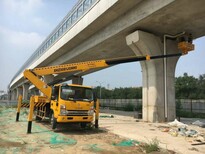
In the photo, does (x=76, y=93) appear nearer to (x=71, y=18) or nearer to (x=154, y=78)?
(x=154, y=78)

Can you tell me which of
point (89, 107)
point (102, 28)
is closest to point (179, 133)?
point (89, 107)

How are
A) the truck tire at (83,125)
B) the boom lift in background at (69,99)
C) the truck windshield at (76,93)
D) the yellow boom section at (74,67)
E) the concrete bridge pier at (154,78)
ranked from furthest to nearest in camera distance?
the concrete bridge pier at (154,78), the truck tire at (83,125), the yellow boom section at (74,67), the truck windshield at (76,93), the boom lift in background at (69,99)

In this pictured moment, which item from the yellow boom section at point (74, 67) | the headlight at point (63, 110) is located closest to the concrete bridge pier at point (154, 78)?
the yellow boom section at point (74, 67)

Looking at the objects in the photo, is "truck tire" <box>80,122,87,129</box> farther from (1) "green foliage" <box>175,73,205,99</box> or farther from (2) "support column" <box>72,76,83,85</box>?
(1) "green foliage" <box>175,73,205,99</box>

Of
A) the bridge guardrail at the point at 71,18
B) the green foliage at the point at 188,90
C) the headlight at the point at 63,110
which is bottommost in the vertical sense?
the headlight at the point at 63,110

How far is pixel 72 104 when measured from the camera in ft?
37.6

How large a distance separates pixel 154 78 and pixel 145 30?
3894 millimetres

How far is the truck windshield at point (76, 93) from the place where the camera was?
11663 millimetres

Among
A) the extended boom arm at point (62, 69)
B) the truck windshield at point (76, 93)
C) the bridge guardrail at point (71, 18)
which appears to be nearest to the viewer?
the truck windshield at point (76, 93)

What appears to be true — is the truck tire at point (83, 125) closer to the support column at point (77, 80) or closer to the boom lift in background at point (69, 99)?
the boom lift in background at point (69, 99)

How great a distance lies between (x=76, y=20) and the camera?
2200 cm

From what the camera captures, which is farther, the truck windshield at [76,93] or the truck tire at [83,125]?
the truck tire at [83,125]

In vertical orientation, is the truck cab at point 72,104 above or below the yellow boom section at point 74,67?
below

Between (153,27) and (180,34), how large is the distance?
2693 mm
